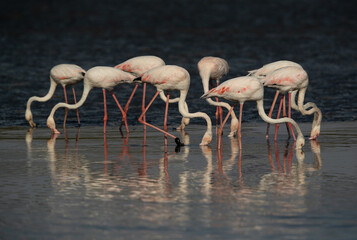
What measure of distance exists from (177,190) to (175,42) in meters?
32.7

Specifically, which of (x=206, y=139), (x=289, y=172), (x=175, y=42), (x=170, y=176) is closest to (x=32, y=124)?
(x=206, y=139)

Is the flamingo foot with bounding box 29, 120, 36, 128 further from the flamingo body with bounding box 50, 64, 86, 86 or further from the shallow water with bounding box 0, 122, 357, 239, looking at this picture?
the shallow water with bounding box 0, 122, 357, 239

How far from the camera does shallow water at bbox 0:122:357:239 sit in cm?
683

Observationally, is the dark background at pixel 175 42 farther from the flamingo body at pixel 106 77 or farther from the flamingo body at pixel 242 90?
the flamingo body at pixel 242 90

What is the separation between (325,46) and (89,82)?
987 inches

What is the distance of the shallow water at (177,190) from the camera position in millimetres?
6828

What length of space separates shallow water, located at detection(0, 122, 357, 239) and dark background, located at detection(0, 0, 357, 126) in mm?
4069

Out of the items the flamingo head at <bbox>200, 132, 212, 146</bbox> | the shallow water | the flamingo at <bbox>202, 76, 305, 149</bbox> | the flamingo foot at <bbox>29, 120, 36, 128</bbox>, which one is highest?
the flamingo at <bbox>202, 76, 305, 149</bbox>

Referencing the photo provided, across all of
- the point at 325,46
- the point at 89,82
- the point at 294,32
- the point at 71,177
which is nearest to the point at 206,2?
the point at 294,32

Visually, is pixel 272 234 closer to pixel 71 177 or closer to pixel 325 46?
pixel 71 177

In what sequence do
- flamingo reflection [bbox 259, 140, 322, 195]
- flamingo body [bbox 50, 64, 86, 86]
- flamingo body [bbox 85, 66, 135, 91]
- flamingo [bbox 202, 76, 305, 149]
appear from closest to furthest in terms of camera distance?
flamingo reflection [bbox 259, 140, 322, 195] → flamingo [bbox 202, 76, 305, 149] → flamingo body [bbox 85, 66, 135, 91] → flamingo body [bbox 50, 64, 86, 86]

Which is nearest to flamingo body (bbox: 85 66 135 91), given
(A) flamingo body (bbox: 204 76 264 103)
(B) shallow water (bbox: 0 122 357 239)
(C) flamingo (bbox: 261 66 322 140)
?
(B) shallow water (bbox: 0 122 357 239)

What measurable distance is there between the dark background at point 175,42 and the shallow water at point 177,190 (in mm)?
4069

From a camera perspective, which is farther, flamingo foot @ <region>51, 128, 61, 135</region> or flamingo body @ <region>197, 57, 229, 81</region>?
flamingo body @ <region>197, 57, 229, 81</region>
